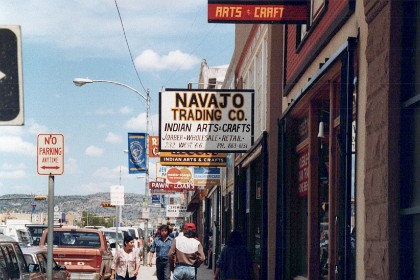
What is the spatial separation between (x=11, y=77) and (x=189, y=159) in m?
16.2

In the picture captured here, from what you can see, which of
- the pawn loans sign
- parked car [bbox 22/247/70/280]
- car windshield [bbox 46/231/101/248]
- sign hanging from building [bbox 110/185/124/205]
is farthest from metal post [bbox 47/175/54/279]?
sign hanging from building [bbox 110/185/124/205]

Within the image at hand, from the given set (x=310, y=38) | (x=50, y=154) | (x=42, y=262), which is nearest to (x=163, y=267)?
(x=42, y=262)

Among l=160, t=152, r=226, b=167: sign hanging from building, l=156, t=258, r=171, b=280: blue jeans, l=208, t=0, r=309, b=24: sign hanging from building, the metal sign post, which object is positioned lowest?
l=156, t=258, r=171, b=280: blue jeans

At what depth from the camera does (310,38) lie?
36.6ft

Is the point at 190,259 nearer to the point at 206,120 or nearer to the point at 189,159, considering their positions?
the point at 206,120

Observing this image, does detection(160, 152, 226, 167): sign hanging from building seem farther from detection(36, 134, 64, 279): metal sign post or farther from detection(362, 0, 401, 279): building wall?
detection(362, 0, 401, 279): building wall

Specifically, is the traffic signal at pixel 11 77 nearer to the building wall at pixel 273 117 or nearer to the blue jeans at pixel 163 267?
the building wall at pixel 273 117

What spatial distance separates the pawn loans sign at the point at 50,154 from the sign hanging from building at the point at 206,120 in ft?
14.6

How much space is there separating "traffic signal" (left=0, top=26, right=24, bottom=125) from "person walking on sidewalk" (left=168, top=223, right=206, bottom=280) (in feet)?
26.8

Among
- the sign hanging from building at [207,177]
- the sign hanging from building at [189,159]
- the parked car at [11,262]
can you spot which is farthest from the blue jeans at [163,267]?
the sign hanging from building at [207,177]

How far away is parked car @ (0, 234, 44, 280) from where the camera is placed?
33.3ft

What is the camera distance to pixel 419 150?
6.17 meters

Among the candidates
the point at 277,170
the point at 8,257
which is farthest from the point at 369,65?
the point at 277,170

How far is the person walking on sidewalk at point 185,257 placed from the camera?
45.4 feet
